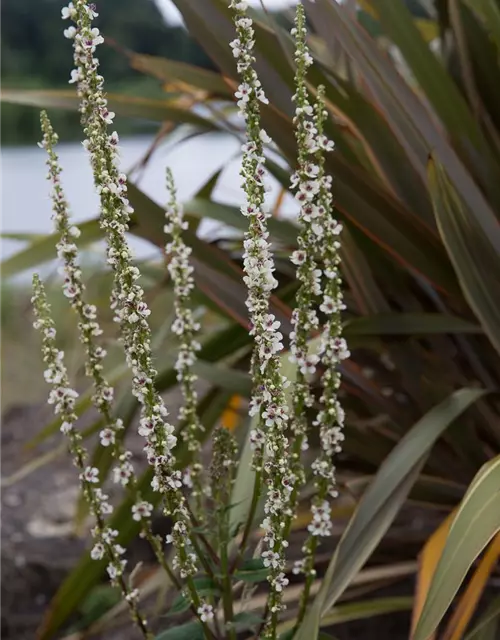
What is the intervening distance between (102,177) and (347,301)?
1.75 feet

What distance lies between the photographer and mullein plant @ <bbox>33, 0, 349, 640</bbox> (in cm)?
49

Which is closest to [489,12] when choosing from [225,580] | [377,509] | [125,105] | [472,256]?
[472,256]

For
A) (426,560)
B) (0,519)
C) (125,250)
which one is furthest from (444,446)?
(0,519)

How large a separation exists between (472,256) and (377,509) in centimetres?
27

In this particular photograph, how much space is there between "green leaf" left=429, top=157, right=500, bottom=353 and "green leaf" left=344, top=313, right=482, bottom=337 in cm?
7

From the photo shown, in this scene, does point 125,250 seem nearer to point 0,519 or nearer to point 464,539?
point 464,539

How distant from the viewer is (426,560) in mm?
692

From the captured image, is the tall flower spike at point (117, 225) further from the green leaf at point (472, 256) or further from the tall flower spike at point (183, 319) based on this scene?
the green leaf at point (472, 256)

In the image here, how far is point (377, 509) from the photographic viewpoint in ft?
2.25

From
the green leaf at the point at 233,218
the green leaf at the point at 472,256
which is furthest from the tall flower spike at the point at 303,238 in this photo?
the green leaf at the point at 233,218

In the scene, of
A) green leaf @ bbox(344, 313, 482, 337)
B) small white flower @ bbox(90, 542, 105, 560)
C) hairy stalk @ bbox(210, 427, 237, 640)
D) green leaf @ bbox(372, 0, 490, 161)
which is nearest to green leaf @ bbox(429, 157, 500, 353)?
green leaf @ bbox(344, 313, 482, 337)

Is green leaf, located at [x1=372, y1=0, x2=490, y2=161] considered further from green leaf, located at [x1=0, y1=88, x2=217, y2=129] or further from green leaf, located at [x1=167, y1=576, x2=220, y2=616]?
green leaf, located at [x1=167, y1=576, x2=220, y2=616]

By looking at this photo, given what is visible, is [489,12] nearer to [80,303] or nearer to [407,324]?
[407,324]

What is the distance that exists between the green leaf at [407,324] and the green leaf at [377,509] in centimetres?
10
